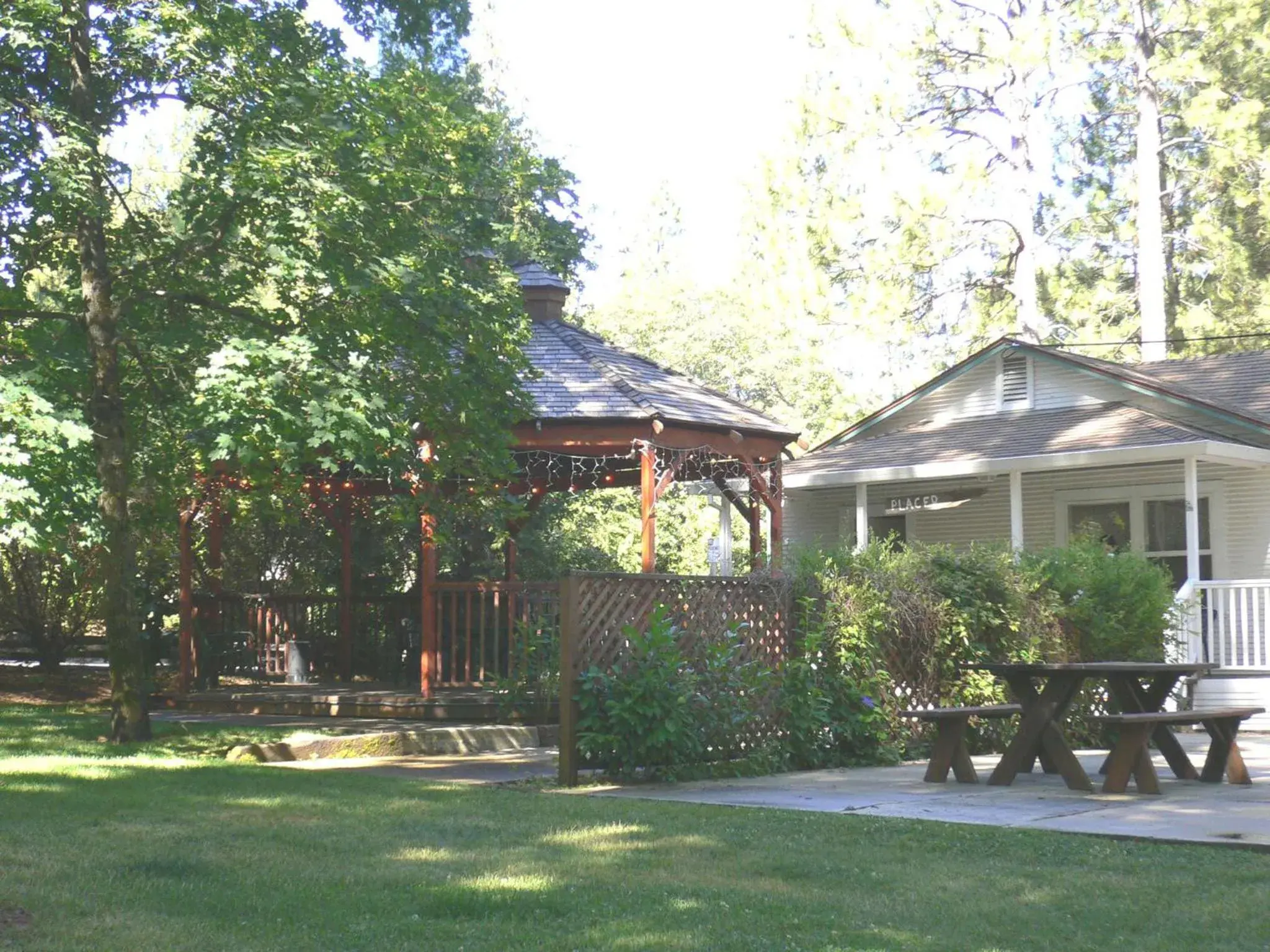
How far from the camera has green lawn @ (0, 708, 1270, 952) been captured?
17.4 feet

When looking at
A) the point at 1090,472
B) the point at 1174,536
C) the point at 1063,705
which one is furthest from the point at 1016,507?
the point at 1063,705

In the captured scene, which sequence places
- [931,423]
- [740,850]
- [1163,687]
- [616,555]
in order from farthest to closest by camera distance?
1. [616,555]
2. [931,423]
3. [1163,687]
4. [740,850]

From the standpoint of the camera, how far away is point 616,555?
29.5m

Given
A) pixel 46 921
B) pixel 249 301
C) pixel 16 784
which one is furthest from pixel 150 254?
pixel 46 921

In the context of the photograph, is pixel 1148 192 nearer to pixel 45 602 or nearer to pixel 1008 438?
pixel 1008 438

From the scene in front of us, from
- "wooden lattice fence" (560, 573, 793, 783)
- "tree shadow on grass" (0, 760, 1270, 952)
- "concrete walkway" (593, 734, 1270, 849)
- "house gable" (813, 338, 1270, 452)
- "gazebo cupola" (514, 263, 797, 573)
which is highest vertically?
"house gable" (813, 338, 1270, 452)

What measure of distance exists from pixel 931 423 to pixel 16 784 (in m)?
16.0

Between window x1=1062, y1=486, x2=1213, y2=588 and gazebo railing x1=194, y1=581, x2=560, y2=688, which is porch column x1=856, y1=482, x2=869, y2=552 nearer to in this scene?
window x1=1062, y1=486, x2=1213, y2=588

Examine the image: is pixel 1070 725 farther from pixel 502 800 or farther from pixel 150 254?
pixel 150 254

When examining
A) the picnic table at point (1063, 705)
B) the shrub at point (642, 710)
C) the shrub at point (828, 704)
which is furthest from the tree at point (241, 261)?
the picnic table at point (1063, 705)

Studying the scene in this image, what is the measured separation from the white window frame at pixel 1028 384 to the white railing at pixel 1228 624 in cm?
440

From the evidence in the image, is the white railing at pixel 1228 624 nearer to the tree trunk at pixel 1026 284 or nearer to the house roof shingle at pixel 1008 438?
the house roof shingle at pixel 1008 438

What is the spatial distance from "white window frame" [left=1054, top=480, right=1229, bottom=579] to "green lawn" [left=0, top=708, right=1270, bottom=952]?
12.2 meters

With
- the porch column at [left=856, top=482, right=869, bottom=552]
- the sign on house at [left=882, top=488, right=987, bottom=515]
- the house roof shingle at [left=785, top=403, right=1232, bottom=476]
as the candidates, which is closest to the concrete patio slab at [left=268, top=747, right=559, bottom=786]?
the porch column at [left=856, top=482, right=869, bottom=552]
